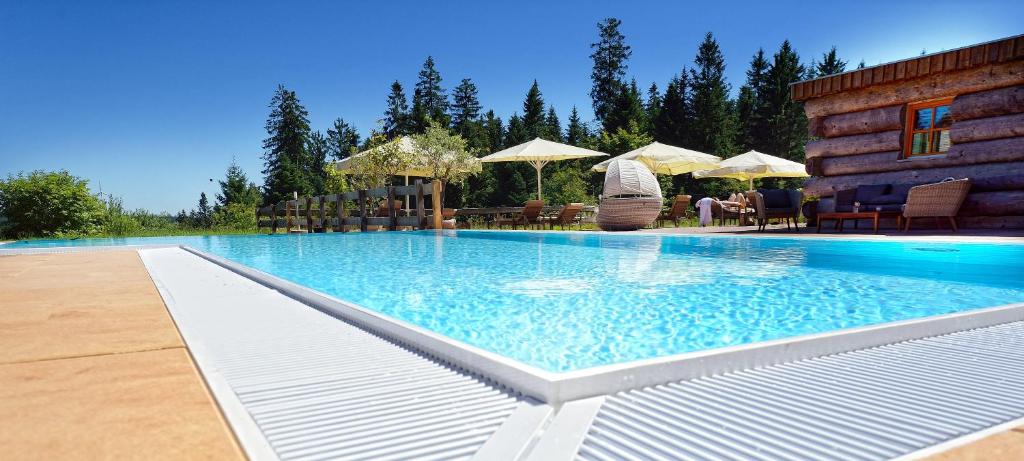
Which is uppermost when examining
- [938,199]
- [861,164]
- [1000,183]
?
[861,164]

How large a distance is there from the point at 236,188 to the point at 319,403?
34408mm

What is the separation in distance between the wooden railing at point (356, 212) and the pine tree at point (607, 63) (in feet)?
82.2

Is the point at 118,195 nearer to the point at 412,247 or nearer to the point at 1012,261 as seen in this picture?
the point at 412,247

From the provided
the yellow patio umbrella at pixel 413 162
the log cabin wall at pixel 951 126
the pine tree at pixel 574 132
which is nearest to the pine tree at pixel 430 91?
the pine tree at pixel 574 132

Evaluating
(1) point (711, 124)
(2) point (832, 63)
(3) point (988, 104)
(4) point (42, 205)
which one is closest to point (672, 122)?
(1) point (711, 124)

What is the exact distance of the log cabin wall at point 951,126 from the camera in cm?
800

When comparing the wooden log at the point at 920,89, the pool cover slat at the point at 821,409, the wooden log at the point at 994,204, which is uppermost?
the wooden log at the point at 920,89

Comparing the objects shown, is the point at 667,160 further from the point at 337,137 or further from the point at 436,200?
the point at 337,137

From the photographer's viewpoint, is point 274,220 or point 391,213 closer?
point 391,213

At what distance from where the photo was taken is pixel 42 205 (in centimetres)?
1365

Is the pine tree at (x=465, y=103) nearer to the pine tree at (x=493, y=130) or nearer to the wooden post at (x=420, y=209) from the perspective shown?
the pine tree at (x=493, y=130)

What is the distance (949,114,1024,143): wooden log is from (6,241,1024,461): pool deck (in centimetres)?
800

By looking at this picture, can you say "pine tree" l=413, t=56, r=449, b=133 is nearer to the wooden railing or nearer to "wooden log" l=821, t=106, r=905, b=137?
the wooden railing

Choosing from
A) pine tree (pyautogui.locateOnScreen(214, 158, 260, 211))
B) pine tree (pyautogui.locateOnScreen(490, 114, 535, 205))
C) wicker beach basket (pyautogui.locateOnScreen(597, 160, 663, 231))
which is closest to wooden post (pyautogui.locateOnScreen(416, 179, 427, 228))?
wicker beach basket (pyautogui.locateOnScreen(597, 160, 663, 231))
